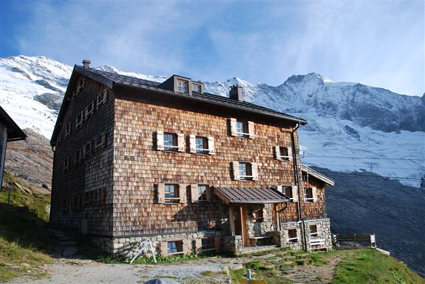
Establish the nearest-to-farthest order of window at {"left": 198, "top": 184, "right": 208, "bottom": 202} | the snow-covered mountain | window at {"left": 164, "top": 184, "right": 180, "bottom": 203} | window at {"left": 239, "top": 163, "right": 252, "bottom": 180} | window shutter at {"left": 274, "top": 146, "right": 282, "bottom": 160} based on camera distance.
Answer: window at {"left": 164, "top": 184, "right": 180, "bottom": 203} → window at {"left": 198, "top": 184, "right": 208, "bottom": 202} → window at {"left": 239, "top": 163, "right": 252, "bottom": 180} → window shutter at {"left": 274, "top": 146, "right": 282, "bottom": 160} → the snow-covered mountain

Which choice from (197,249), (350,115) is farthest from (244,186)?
(350,115)

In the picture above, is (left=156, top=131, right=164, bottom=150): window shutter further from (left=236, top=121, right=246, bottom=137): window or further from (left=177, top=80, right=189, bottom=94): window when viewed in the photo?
(left=236, top=121, right=246, bottom=137): window

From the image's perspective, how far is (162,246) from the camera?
51.8ft

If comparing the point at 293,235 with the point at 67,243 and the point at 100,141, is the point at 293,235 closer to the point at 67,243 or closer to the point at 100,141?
the point at 100,141

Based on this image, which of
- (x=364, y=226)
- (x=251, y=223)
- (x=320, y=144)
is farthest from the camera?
(x=320, y=144)

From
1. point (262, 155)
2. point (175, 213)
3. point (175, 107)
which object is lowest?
point (175, 213)

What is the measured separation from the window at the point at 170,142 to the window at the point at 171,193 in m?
1.88

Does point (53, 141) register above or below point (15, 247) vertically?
above

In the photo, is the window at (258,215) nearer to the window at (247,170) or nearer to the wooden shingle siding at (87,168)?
the window at (247,170)

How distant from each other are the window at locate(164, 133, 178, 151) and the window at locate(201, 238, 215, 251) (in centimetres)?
490

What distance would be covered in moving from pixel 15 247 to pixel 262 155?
13732 millimetres

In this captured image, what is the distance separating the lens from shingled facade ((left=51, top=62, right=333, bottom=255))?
627 inches

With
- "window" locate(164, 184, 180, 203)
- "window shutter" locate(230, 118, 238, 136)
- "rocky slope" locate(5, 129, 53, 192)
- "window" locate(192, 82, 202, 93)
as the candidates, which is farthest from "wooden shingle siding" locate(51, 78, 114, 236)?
"rocky slope" locate(5, 129, 53, 192)

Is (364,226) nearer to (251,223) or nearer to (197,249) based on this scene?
(251,223)
